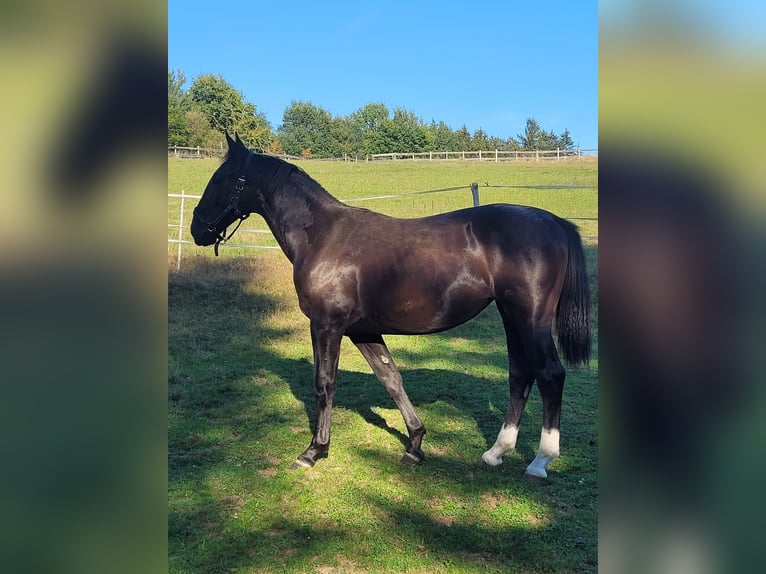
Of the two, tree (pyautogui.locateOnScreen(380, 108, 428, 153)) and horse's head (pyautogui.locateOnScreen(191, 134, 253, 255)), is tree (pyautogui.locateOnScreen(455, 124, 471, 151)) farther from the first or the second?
horse's head (pyautogui.locateOnScreen(191, 134, 253, 255))

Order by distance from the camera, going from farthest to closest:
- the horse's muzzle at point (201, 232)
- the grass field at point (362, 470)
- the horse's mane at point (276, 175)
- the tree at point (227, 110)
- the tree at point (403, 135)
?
the tree at point (403, 135)
the tree at point (227, 110)
the horse's muzzle at point (201, 232)
the horse's mane at point (276, 175)
the grass field at point (362, 470)

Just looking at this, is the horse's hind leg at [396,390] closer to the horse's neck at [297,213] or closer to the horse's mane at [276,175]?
the horse's neck at [297,213]

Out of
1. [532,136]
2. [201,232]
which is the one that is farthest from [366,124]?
[201,232]

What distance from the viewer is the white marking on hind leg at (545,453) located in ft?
12.2

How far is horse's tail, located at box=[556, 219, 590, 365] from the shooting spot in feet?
12.3

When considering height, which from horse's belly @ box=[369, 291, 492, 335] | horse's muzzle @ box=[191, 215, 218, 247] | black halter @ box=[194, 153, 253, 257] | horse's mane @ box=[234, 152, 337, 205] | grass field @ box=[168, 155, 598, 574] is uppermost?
horse's mane @ box=[234, 152, 337, 205]

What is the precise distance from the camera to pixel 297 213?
4176 mm

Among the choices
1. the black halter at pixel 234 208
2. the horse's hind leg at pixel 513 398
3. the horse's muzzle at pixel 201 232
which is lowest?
the horse's hind leg at pixel 513 398

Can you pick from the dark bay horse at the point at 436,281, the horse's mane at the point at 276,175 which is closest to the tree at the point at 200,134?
the horse's mane at the point at 276,175

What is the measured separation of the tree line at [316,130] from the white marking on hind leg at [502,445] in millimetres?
36563

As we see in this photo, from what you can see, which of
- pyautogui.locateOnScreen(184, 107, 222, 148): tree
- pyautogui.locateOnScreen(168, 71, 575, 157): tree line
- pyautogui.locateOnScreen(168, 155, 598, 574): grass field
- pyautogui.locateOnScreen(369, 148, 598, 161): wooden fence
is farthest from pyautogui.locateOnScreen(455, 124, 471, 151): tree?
pyautogui.locateOnScreen(168, 155, 598, 574): grass field
